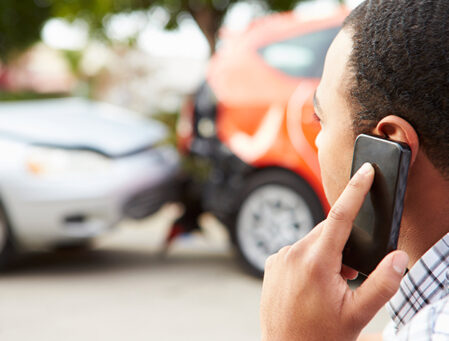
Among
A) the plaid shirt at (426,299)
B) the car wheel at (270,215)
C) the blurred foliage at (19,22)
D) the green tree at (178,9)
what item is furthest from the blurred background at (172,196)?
the blurred foliage at (19,22)

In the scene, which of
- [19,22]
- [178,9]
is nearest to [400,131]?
[178,9]

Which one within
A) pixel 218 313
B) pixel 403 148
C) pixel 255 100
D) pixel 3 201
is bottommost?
pixel 218 313

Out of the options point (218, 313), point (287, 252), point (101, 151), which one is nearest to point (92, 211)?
point (101, 151)

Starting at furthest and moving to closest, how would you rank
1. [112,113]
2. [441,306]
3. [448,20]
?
1. [112,113]
2. [448,20]
3. [441,306]

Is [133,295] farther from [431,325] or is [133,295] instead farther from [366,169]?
[431,325]

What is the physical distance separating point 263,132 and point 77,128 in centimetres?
145

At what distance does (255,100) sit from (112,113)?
1699mm

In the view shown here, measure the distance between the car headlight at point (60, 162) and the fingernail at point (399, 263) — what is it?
3.72 m

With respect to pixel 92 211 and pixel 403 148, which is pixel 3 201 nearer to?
pixel 92 211

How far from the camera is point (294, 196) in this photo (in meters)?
4.07

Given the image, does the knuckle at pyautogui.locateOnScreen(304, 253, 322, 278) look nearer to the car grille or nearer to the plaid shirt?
the plaid shirt

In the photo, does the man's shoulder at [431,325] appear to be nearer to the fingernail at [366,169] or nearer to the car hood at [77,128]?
the fingernail at [366,169]

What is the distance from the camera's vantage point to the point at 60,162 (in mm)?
4363

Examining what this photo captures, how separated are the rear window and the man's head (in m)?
2.97
